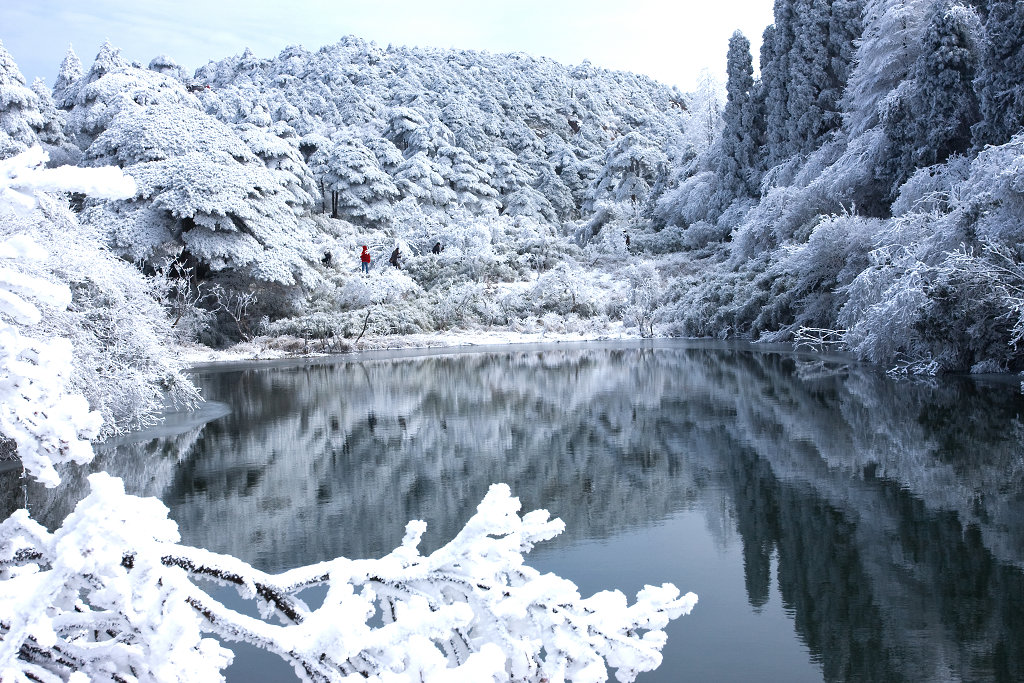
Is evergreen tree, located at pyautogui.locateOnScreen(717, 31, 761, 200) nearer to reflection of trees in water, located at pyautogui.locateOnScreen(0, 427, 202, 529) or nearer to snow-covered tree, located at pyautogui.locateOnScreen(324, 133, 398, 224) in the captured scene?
snow-covered tree, located at pyautogui.locateOnScreen(324, 133, 398, 224)

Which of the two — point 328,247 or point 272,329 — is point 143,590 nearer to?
point 272,329

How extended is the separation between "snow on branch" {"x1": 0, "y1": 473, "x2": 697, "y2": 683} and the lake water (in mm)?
2838

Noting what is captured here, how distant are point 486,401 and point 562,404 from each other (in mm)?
1496

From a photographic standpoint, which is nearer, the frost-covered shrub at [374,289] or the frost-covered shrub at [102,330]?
the frost-covered shrub at [102,330]

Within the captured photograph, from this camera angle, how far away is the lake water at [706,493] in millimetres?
5262

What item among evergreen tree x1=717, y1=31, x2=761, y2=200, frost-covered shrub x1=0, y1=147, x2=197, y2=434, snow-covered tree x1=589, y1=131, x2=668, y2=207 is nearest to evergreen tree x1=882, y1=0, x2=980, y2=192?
evergreen tree x1=717, y1=31, x2=761, y2=200

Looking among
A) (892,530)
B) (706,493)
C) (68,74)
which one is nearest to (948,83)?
(706,493)

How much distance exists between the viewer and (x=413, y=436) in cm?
1264

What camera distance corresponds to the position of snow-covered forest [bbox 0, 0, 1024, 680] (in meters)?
2.03

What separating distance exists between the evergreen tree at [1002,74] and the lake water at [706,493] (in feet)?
25.0

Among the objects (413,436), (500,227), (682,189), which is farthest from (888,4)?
(413,436)

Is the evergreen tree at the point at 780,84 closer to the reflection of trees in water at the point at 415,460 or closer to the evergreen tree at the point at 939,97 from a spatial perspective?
the evergreen tree at the point at 939,97

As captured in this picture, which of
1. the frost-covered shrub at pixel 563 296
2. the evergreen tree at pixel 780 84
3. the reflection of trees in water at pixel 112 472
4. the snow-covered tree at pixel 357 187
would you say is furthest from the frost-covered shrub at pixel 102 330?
the snow-covered tree at pixel 357 187

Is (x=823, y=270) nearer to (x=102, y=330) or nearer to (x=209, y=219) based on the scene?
(x=102, y=330)
